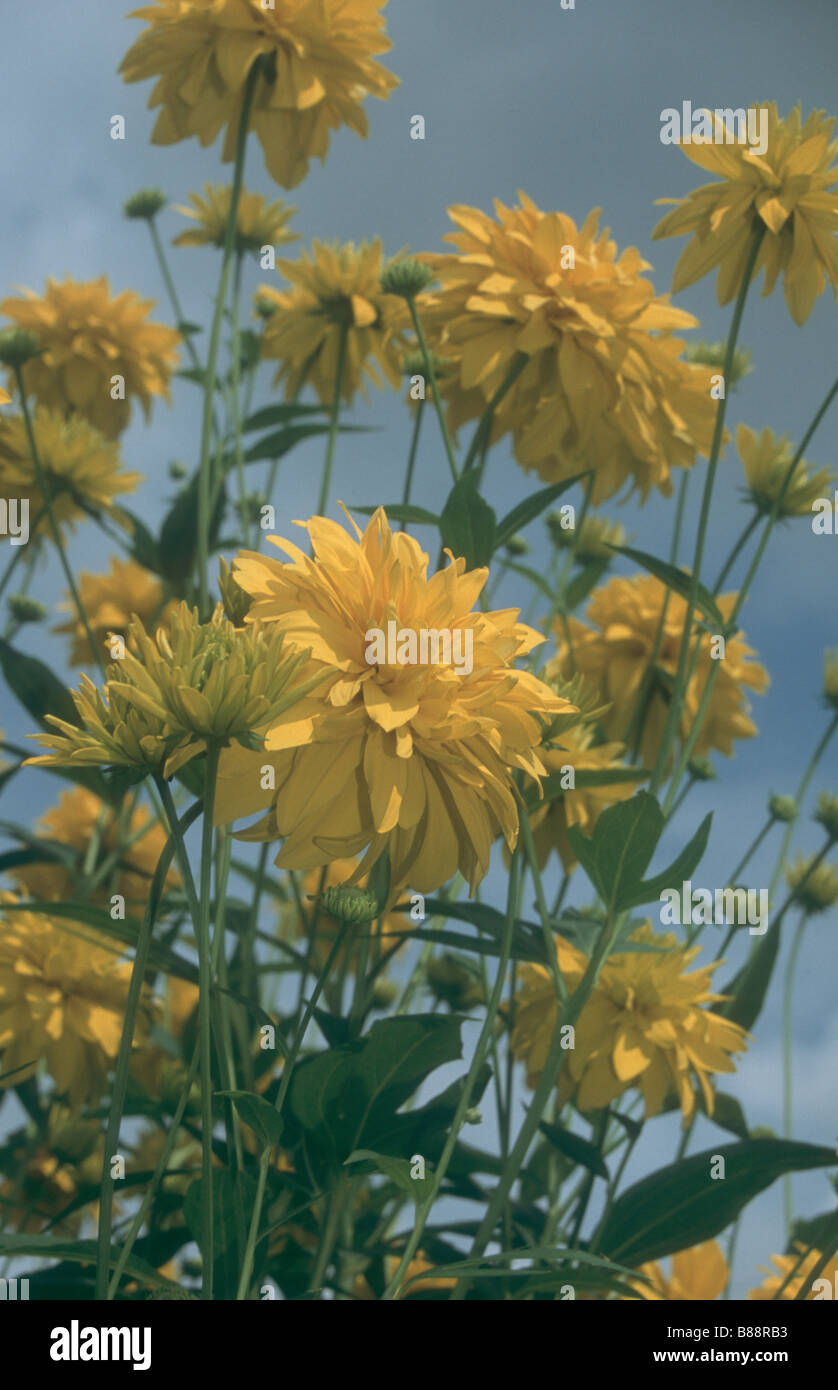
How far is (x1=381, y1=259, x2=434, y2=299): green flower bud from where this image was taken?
88 centimetres

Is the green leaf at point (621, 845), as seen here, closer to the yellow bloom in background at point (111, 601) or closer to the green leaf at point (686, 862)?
the green leaf at point (686, 862)

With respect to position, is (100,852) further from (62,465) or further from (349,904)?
(349,904)

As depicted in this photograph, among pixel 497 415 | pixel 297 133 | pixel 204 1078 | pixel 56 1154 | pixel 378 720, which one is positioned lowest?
pixel 56 1154

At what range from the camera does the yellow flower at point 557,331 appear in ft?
2.89

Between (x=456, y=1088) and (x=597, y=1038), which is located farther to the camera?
(x=597, y=1038)

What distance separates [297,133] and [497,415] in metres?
0.32

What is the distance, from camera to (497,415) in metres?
0.94

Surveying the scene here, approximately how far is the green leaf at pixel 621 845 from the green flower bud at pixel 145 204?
1.01 m

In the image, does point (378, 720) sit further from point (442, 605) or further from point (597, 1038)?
point (597, 1038)

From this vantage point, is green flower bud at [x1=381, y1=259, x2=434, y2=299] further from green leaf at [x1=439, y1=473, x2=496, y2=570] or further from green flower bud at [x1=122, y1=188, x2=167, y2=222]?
green flower bud at [x1=122, y1=188, x2=167, y2=222]

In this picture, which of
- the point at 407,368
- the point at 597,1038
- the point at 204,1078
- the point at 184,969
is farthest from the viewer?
the point at 407,368

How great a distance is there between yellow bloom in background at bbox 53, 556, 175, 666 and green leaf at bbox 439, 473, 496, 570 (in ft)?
3.13

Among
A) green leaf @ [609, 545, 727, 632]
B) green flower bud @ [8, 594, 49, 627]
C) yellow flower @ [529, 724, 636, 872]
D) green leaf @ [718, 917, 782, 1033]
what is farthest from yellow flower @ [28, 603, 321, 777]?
green flower bud @ [8, 594, 49, 627]
